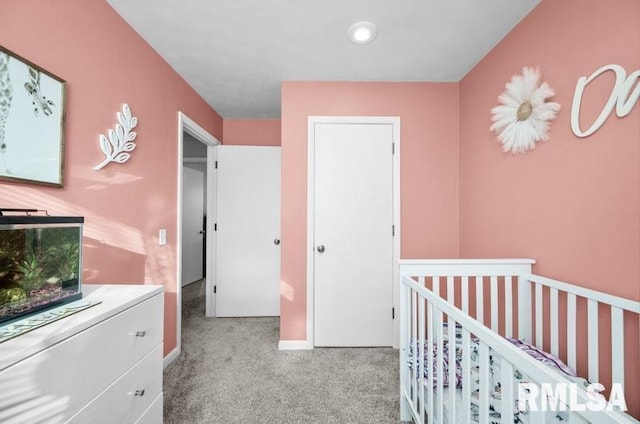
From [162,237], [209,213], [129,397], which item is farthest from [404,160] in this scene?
[129,397]

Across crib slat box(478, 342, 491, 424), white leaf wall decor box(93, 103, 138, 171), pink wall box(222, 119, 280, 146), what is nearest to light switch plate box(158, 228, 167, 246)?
white leaf wall decor box(93, 103, 138, 171)

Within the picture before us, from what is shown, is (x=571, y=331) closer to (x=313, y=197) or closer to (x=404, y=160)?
(x=404, y=160)

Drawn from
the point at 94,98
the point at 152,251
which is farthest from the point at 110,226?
the point at 94,98

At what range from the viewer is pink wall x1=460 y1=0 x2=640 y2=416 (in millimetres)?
1067

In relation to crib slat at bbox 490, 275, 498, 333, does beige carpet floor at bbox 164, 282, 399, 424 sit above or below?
below

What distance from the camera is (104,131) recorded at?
1470mm

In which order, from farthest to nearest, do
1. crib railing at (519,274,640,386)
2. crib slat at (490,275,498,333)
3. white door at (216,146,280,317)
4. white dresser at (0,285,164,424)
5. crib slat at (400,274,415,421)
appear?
white door at (216,146,280,317)
crib slat at (490,275,498,333)
crib slat at (400,274,415,421)
crib railing at (519,274,640,386)
white dresser at (0,285,164,424)

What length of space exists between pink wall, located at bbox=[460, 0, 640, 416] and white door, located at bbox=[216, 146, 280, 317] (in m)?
2.08

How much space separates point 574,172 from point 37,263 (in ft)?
7.45

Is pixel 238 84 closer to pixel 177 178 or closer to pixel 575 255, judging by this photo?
pixel 177 178

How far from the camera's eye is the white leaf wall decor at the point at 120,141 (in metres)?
1.47

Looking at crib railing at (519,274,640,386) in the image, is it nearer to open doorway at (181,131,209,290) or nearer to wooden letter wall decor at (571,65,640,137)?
wooden letter wall decor at (571,65,640,137)

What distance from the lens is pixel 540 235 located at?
148cm

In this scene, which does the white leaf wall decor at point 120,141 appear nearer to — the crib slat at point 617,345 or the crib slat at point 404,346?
the crib slat at point 404,346
